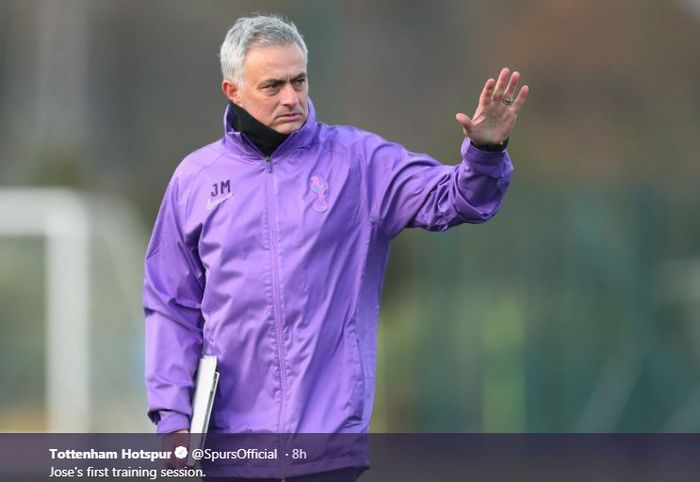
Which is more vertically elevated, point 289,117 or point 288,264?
point 289,117

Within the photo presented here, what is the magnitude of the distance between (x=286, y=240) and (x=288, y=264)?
58 mm

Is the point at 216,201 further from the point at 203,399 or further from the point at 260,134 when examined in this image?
the point at 203,399

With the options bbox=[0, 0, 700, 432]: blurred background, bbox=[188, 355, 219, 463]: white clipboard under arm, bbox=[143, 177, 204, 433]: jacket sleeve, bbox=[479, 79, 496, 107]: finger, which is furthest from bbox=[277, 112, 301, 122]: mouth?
bbox=[0, 0, 700, 432]: blurred background

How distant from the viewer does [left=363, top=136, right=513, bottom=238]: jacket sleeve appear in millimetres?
3158

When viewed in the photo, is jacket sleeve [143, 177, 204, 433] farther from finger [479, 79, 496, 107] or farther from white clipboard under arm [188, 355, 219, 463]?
finger [479, 79, 496, 107]

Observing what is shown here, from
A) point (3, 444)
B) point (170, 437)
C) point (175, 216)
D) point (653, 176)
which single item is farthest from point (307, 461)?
point (653, 176)

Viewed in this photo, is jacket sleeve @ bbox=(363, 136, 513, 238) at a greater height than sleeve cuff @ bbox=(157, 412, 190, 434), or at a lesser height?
greater

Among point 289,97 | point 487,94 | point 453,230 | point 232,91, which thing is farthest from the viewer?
point 453,230

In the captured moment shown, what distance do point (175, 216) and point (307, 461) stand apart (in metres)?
0.67

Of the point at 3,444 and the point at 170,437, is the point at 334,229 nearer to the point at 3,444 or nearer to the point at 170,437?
the point at 170,437

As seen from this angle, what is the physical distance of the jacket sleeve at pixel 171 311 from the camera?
10.8ft

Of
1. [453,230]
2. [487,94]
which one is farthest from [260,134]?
[453,230]

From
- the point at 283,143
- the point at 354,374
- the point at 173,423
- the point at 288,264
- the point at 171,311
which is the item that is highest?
the point at 283,143

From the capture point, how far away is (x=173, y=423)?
10.7 ft
